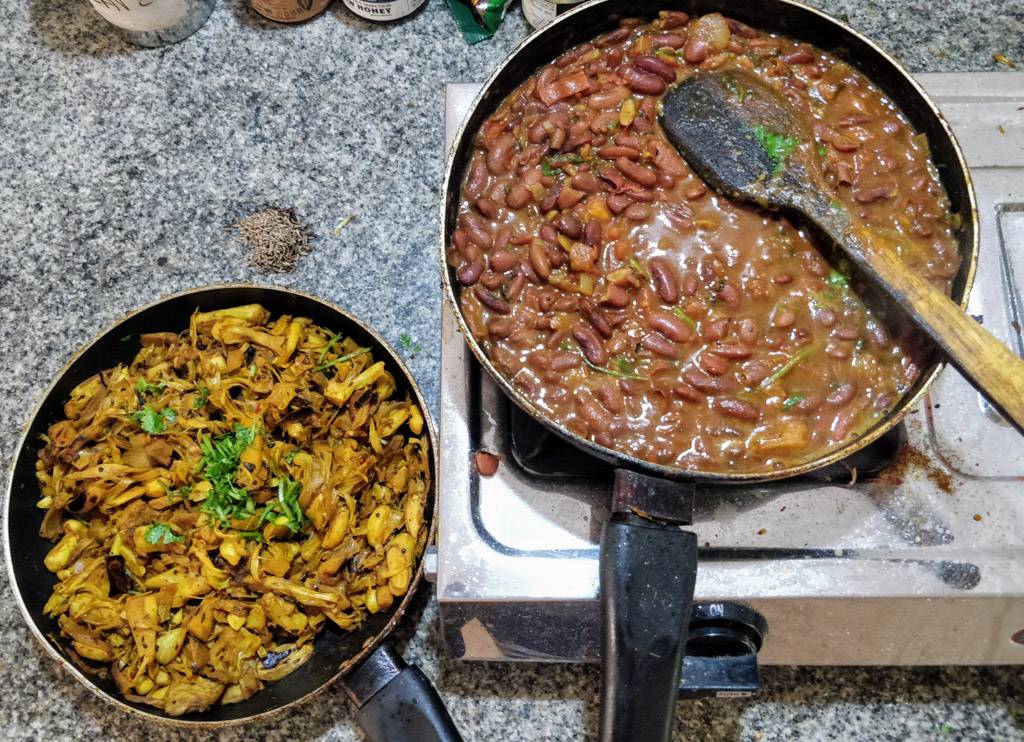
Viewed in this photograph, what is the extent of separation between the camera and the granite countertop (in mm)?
1592

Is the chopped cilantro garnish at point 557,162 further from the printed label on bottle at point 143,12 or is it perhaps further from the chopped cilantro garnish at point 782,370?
the printed label on bottle at point 143,12

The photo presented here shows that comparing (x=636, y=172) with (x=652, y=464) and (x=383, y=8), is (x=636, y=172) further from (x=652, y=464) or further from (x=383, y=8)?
(x=383, y=8)

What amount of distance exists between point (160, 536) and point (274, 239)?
58 cm

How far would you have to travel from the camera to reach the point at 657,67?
3.68 feet

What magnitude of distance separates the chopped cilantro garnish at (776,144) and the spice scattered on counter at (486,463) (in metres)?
0.51

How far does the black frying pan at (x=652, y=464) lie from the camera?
0.90 m

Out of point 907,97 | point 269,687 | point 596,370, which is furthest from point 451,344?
point 907,97

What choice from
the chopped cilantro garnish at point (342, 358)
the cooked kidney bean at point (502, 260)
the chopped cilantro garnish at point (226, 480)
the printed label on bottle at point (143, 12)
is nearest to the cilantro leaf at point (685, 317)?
the cooked kidney bean at point (502, 260)

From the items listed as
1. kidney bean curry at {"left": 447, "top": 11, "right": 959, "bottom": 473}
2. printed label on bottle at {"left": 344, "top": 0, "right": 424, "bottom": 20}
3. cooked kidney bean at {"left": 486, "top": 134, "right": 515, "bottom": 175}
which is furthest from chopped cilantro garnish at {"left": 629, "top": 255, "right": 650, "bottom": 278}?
printed label on bottle at {"left": 344, "top": 0, "right": 424, "bottom": 20}

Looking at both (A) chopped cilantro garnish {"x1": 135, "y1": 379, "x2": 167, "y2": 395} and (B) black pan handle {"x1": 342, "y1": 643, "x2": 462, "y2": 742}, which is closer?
(B) black pan handle {"x1": 342, "y1": 643, "x2": 462, "y2": 742}

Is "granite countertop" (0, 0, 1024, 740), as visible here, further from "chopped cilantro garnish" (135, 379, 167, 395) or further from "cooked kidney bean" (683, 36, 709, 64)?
"cooked kidney bean" (683, 36, 709, 64)

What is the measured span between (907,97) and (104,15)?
1409mm

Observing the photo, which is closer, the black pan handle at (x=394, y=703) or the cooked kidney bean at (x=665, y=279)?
the cooked kidney bean at (x=665, y=279)

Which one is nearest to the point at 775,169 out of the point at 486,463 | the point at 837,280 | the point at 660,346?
the point at 837,280
